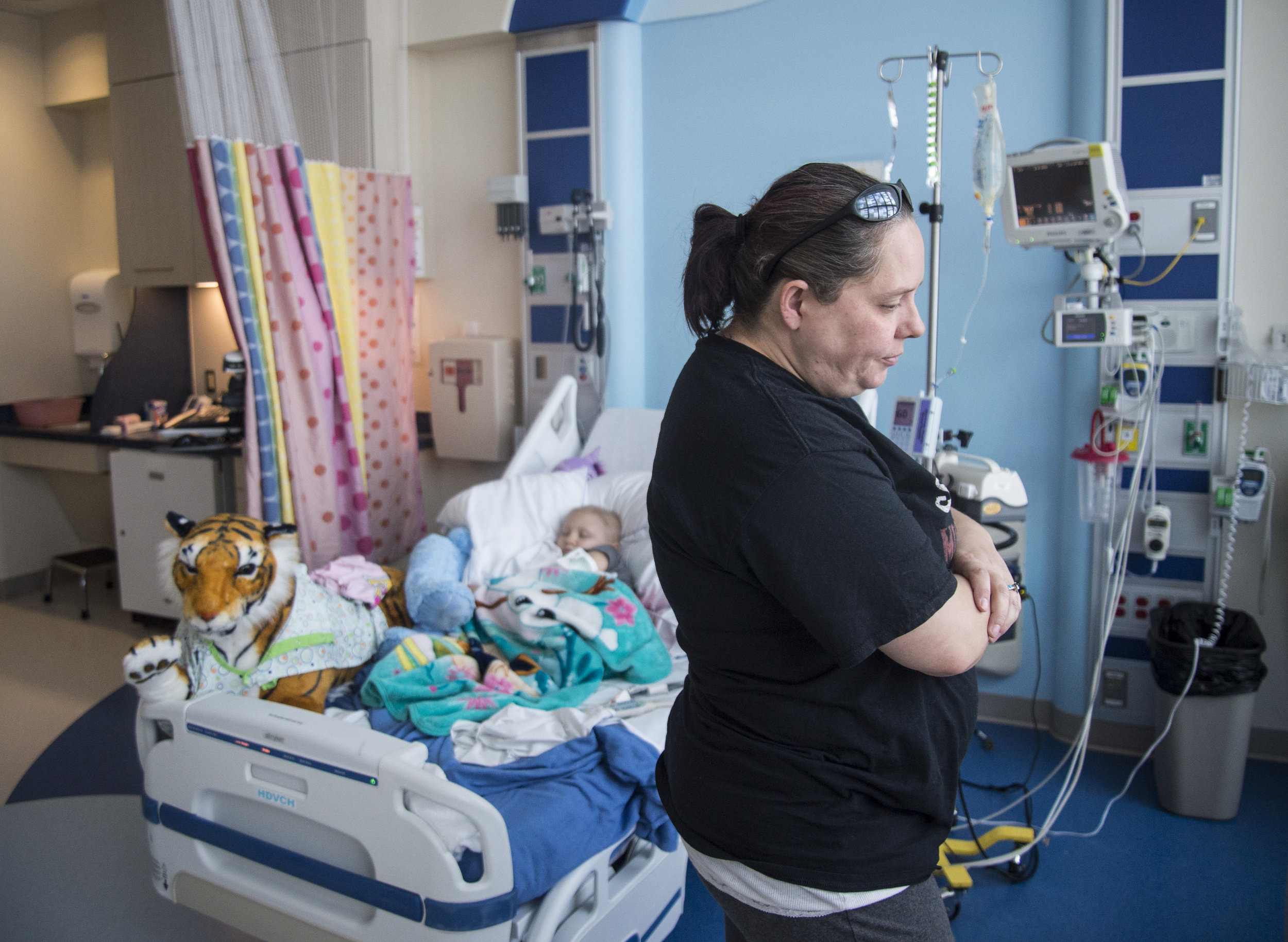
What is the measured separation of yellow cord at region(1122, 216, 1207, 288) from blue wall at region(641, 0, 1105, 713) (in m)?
0.19

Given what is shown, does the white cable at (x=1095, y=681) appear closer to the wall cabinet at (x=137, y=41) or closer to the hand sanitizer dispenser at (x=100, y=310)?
the wall cabinet at (x=137, y=41)

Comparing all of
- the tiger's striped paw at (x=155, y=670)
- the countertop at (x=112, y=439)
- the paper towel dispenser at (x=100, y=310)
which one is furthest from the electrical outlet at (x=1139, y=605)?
the paper towel dispenser at (x=100, y=310)

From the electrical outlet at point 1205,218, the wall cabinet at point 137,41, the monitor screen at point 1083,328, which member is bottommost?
the monitor screen at point 1083,328

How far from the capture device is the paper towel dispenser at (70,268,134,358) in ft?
15.5

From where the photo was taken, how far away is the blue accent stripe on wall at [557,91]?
11.6ft

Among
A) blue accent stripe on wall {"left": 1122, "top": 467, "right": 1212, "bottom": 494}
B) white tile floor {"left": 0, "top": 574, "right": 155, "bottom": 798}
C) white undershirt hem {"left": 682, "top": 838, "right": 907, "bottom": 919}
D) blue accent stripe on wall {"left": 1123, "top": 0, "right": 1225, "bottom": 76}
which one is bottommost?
white tile floor {"left": 0, "top": 574, "right": 155, "bottom": 798}

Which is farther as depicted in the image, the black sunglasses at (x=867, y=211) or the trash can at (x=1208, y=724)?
the trash can at (x=1208, y=724)

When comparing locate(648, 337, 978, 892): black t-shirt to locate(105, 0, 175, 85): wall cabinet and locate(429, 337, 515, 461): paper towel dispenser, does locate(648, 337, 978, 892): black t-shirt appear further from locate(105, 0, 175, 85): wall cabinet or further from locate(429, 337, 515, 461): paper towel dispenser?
locate(105, 0, 175, 85): wall cabinet

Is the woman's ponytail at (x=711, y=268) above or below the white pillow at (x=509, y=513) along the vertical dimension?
above

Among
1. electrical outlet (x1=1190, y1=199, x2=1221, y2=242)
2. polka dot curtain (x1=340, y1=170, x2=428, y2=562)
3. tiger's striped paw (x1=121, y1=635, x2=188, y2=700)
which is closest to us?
tiger's striped paw (x1=121, y1=635, x2=188, y2=700)

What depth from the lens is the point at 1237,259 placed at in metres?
2.76

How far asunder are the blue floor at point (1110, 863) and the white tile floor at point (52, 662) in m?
0.18

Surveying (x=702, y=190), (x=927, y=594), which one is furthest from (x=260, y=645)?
(x=702, y=190)

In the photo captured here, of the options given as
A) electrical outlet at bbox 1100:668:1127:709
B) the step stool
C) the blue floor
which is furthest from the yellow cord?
the step stool
